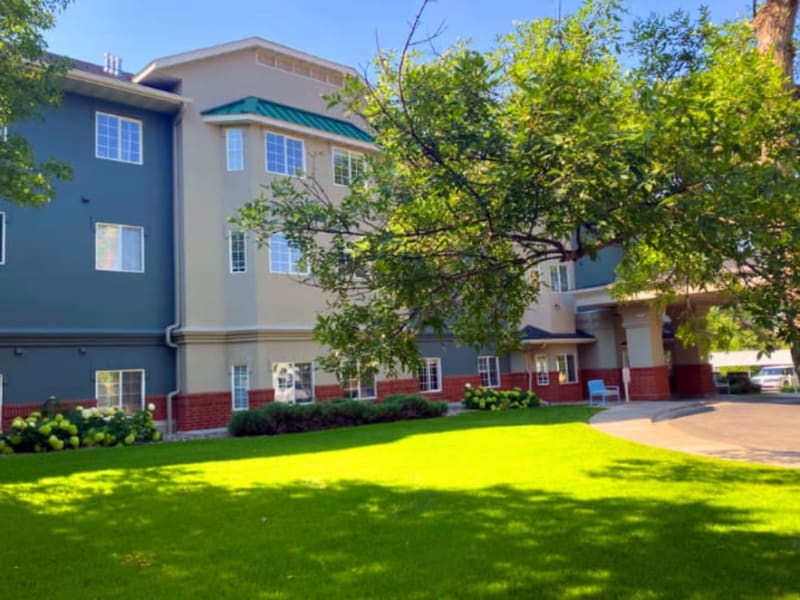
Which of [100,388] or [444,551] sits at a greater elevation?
[100,388]

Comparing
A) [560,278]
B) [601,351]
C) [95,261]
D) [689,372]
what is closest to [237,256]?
[95,261]

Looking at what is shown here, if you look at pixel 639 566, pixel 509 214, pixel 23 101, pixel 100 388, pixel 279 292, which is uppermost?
pixel 23 101

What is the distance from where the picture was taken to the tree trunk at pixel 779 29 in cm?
564

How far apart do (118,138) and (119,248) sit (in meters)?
3.41

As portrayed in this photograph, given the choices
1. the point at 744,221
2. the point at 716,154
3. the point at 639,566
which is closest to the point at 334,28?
the point at 716,154

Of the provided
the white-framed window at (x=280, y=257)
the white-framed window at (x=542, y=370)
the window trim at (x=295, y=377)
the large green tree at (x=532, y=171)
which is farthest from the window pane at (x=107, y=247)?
the white-framed window at (x=542, y=370)

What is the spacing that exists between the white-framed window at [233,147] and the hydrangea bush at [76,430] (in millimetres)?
8286

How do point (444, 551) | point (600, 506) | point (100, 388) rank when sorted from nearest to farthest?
point (444, 551), point (600, 506), point (100, 388)

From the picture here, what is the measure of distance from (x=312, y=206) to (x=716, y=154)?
142 inches

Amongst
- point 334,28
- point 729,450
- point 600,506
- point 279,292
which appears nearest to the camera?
point 334,28

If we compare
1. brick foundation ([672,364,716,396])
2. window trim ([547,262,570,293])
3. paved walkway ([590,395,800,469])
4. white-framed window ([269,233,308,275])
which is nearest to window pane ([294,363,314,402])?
white-framed window ([269,233,308,275])

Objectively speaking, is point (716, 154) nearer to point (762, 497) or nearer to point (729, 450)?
point (762, 497)

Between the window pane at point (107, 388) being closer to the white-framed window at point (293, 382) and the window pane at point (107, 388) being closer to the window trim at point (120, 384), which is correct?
the window trim at point (120, 384)

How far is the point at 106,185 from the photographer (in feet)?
61.7
